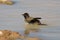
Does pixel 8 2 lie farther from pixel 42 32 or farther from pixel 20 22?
pixel 42 32

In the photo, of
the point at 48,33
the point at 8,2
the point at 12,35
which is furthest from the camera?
the point at 8,2

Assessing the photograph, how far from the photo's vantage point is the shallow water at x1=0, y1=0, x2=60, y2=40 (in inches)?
313

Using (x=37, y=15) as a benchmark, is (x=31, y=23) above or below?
below

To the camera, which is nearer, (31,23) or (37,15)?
(31,23)

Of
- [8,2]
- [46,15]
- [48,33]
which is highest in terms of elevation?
[8,2]

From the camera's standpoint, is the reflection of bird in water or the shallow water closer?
the shallow water

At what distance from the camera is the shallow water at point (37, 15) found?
313 inches

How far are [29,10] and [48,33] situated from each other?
11.3ft

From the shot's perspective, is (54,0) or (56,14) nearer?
(56,14)

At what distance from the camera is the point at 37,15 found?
1034 cm

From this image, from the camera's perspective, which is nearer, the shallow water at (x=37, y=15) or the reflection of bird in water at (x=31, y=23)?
the shallow water at (x=37, y=15)

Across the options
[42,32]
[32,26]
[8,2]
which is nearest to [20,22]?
[32,26]

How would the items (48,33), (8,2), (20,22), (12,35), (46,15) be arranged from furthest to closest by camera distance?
(8,2) < (46,15) < (20,22) < (48,33) < (12,35)

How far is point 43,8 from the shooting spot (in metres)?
11.8
